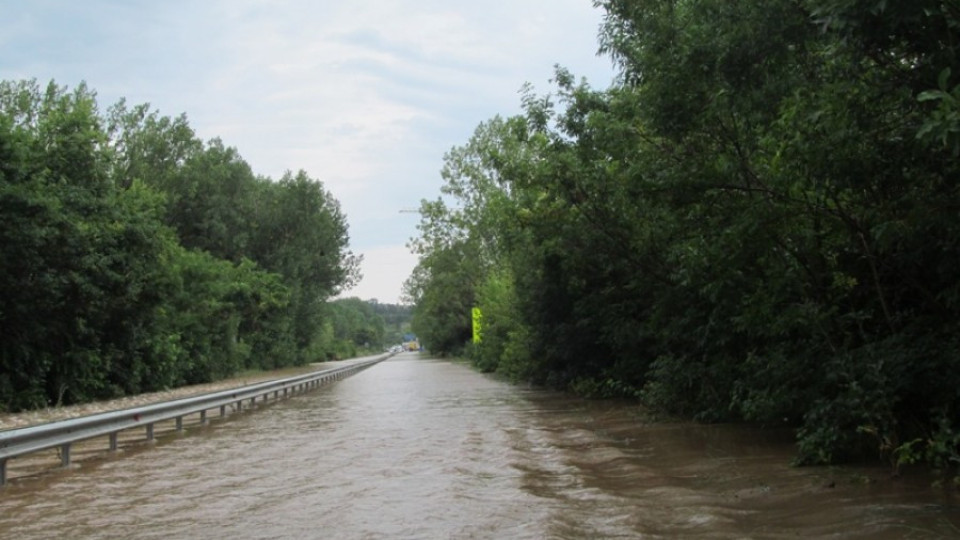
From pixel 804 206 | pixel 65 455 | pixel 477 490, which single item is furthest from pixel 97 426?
pixel 804 206

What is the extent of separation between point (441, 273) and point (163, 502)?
59.6m

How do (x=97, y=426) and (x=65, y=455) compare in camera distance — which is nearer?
(x=65, y=455)

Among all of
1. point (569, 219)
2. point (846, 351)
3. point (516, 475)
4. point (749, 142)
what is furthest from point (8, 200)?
point (846, 351)

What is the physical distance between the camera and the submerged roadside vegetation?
7203mm

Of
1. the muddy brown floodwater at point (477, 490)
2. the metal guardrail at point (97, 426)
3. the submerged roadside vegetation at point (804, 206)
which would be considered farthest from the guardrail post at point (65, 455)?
the submerged roadside vegetation at point (804, 206)

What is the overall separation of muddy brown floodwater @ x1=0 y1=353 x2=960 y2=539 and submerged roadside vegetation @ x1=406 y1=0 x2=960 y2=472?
806 mm

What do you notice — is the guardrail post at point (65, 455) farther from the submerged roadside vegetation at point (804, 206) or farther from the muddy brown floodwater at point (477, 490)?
the submerged roadside vegetation at point (804, 206)

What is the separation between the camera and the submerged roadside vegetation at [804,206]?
7.20m

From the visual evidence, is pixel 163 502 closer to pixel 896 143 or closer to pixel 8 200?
pixel 896 143

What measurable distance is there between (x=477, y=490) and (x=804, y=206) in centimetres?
490

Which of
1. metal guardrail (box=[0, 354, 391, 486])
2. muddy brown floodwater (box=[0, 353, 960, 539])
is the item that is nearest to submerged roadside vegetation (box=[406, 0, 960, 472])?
muddy brown floodwater (box=[0, 353, 960, 539])

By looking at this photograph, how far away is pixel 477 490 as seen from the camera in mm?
8898

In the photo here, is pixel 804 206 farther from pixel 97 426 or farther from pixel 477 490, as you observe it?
pixel 97 426

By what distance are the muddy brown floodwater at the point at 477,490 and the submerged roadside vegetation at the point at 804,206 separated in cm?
81
